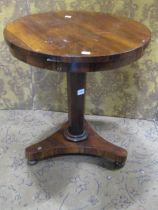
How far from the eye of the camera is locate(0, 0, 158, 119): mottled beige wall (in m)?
1.64

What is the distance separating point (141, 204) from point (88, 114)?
80cm

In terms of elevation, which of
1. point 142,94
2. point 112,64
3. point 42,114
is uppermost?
point 112,64

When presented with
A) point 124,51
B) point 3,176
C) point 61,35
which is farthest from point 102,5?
point 3,176

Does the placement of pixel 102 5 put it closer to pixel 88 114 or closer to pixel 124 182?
pixel 88 114

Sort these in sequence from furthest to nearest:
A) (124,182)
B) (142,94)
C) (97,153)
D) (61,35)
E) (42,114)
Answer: (42,114) < (142,94) < (97,153) < (124,182) < (61,35)

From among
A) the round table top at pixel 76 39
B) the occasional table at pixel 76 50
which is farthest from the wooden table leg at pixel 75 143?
the round table top at pixel 76 39

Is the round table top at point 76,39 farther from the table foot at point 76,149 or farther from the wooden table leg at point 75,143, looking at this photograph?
the table foot at point 76,149

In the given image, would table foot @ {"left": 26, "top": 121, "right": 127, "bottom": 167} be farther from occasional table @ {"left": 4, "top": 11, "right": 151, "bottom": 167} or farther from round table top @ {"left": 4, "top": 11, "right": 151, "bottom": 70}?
round table top @ {"left": 4, "top": 11, "right": 151, "bottom": 70}

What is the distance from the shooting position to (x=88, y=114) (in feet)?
6.57

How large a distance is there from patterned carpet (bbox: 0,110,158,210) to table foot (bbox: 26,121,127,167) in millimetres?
52

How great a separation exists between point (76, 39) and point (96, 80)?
0.73 m

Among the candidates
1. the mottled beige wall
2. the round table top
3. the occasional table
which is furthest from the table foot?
the round table top

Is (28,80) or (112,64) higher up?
(112,64)

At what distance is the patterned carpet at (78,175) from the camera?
135 centimetres
